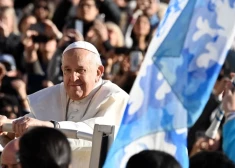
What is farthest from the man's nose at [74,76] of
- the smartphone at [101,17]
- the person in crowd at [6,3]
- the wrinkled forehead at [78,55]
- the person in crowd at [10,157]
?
the person in crowd at [6,3]

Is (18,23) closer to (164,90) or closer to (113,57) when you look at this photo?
(113,57)

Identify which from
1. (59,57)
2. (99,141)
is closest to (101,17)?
(59,57)

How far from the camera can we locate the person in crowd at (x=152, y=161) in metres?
5.28

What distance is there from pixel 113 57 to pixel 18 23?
8.09 feet

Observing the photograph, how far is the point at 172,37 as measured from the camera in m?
6.20

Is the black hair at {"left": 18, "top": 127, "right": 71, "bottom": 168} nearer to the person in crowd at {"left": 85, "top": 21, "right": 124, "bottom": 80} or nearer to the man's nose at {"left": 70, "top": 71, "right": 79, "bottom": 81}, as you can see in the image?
the man's nose at {"left": 70, "top": 71, "right": 79, "bottom": 81}

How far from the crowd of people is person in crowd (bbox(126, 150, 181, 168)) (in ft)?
2.71

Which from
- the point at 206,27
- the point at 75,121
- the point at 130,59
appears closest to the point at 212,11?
the point at 206,27

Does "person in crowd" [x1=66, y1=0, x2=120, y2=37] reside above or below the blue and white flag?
below

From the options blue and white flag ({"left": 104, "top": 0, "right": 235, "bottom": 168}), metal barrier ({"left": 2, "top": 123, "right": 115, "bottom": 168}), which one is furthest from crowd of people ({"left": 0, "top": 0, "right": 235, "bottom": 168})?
metal barrier ({"left": 2, "top": 123, "right": 115, "bottom": 168})

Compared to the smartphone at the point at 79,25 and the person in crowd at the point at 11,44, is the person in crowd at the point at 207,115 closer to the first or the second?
the smartphone at the point at 79,25

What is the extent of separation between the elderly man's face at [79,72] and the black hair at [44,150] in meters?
2.44

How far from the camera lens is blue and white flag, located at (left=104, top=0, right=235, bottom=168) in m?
5.99

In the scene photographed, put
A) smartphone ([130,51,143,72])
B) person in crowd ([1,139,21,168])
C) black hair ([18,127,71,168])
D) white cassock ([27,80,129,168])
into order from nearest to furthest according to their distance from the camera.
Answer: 1. black hair ([18,127,71,168])
2. person in crowd ([1,139,21,168])
3. white cassock ([27,80,129,168])
4. smartphone ([130,51,143,72])
